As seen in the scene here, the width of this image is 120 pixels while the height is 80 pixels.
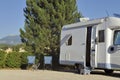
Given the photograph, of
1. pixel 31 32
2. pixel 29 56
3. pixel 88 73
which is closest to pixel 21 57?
pixel 29 56

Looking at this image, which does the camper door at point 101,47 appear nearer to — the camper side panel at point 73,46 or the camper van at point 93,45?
the camper van at point 93,45

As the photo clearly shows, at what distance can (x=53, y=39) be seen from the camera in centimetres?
2800

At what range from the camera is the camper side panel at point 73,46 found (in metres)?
20.1

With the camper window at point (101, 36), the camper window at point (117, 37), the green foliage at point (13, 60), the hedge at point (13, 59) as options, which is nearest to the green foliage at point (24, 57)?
the hedge at point (13, 59)

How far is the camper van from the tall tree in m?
5.67

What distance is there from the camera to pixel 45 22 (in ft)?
92.0

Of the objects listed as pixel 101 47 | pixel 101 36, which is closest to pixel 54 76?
pixel 101 47

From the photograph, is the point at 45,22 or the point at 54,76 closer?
the point at 54,76

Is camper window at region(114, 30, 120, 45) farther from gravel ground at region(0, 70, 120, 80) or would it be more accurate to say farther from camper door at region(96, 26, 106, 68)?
gravel ground at region(0, 70, 120, 80)

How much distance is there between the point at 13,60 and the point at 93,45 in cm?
798

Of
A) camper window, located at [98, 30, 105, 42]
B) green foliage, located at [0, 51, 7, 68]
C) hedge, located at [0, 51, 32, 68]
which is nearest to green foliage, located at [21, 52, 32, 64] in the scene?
hedge, located at [0, 51, 32, 68]

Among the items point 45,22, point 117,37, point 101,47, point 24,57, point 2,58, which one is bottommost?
point 2,58

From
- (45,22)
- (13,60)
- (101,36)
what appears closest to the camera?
(101,36)

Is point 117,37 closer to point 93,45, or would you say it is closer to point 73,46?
point 93,45
